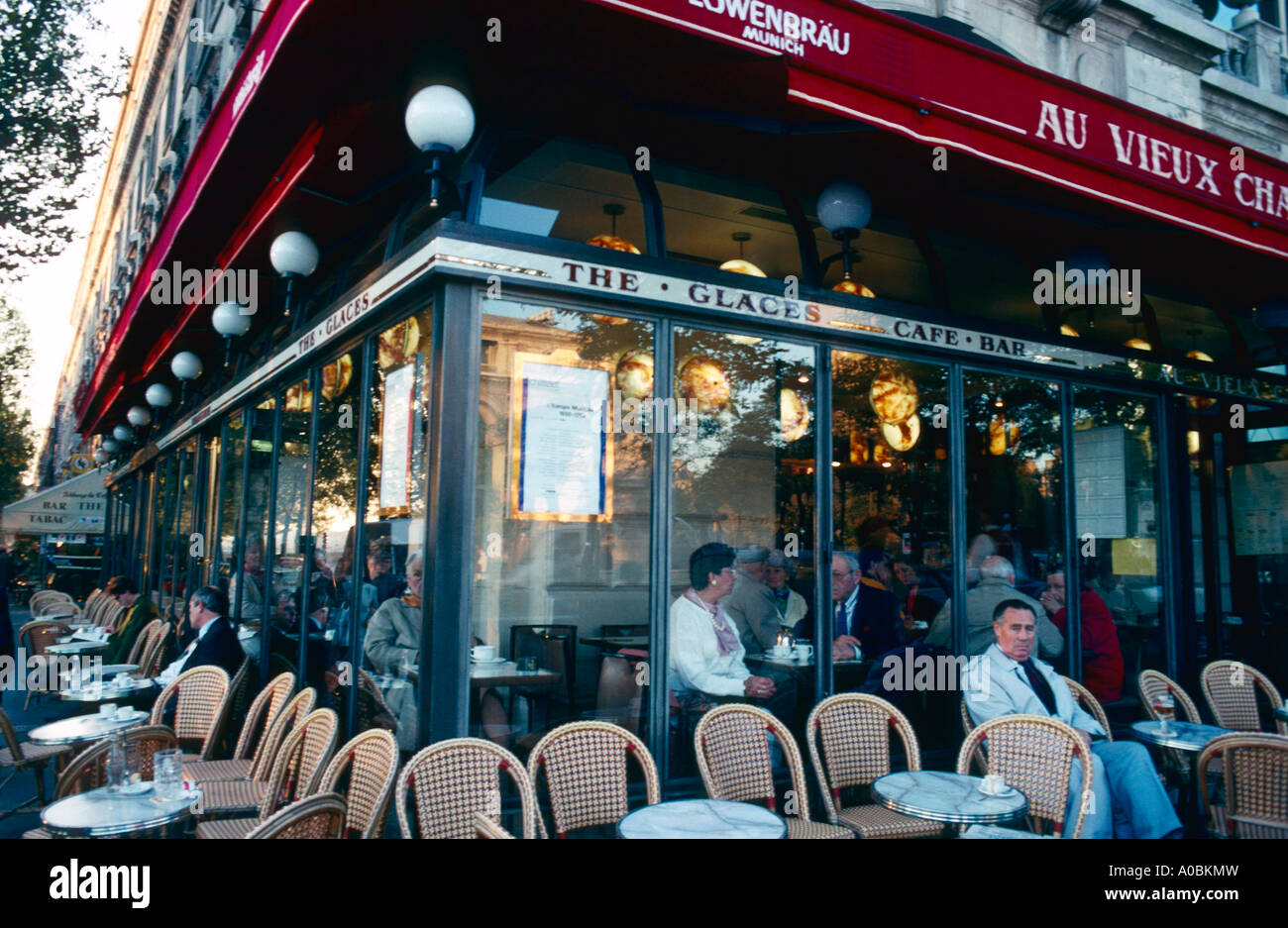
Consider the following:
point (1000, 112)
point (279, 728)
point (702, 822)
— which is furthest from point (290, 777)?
point (1000, 112)

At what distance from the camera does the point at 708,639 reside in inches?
194

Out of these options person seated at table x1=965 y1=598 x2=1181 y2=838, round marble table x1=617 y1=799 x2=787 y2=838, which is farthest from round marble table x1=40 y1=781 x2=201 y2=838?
person seated at table x1=965 y1=598 x2=1181 y2=838

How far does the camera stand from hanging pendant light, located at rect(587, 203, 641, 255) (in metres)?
4.50

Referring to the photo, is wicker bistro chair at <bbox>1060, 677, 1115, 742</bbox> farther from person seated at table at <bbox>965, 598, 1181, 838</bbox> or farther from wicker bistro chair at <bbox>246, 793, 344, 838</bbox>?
wicker bistro chair at <bbox>246, 793, 344, 838</bbox>

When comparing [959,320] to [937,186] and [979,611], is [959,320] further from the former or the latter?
[979,611]

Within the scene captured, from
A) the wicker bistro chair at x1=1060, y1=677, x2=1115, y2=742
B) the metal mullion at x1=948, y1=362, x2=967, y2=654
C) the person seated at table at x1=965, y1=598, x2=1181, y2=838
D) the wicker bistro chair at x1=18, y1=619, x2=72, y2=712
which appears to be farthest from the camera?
the wicker bistro chair at x1=18, y1=619, x2=72, y2=712

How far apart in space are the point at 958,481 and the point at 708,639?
2.08 m

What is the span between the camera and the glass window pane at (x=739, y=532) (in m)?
4.74

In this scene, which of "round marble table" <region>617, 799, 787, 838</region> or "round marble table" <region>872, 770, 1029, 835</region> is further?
"round marble table" <region>872, 770, 1029, 835</region>

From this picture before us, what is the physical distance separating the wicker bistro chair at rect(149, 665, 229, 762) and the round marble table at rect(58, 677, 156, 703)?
2.97ft
